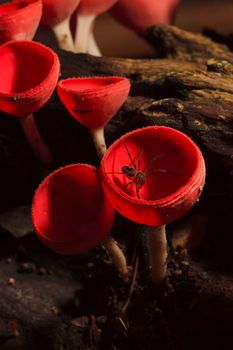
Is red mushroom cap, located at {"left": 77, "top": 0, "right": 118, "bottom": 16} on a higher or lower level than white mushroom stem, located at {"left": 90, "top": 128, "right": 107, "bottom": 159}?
higher

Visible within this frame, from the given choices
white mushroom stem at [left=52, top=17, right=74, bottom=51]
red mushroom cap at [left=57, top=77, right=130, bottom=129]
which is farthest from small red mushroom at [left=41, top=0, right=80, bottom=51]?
red mushroom cap at [left=57, top=77, right=130, bottom=129]

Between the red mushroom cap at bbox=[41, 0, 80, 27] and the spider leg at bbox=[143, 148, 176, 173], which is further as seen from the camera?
the red mushroom cap at bbox=[41, 0, 80, 27]

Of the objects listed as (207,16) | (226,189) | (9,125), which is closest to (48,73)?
(9,125)

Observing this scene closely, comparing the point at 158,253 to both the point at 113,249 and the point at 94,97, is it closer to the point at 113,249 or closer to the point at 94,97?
the point at 113,249

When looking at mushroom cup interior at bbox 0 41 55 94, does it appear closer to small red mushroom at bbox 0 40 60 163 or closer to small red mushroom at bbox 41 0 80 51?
small red mushroom at bbox 0 40 60 163

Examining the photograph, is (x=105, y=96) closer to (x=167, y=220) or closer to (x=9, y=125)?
(x=167, y=220)

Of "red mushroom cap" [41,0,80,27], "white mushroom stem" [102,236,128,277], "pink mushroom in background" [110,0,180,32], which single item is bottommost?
"white mushroom stem" [102,236,128,277]

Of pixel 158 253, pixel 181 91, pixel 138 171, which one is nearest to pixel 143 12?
pixel 181 91

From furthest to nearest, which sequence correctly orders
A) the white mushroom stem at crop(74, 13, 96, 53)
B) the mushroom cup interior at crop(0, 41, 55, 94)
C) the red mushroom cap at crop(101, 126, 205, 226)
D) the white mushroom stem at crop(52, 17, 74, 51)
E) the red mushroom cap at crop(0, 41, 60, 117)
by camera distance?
the white mushroom stem at crop(74, 13, 96, 53) → the white mushroom stem at crop(52, 17, 74, 51) → the mushroom cup interior at crop(0, 41, 55, 94) → the red mushroom cap at crop(0, 41, 60, 117) → the red mushroom cap at crop(101, 126, 205, 226)
